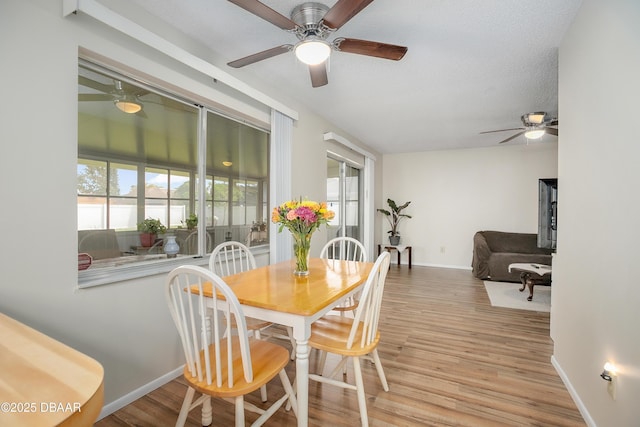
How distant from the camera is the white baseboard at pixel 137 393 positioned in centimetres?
172

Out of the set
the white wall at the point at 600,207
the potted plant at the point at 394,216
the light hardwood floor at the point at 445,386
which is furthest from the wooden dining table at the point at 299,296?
the potted plant at the point at 394,216

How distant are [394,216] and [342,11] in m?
5.41

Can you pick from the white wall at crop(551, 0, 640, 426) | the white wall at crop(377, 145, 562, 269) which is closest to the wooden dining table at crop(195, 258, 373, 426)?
the white wall at crop(551, 0, 640, 426)

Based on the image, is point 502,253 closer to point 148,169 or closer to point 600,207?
point 600,207

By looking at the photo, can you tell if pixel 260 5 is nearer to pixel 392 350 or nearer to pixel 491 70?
pixel 491 70

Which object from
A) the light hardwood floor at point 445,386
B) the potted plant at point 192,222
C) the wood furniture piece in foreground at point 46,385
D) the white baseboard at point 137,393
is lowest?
the light hardwood floor at point 445,386

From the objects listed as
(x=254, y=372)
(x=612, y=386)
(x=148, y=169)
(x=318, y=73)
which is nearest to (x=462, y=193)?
(x=318, y=73)

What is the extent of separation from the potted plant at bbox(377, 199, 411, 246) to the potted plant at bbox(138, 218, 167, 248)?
16.0ft

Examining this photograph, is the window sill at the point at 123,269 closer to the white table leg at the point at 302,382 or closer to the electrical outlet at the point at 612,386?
the white table leg at the point at 302,382

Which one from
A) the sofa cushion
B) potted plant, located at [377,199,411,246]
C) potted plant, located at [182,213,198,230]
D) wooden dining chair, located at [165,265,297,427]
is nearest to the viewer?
wooden dining chair, located at [165,265,297,427]

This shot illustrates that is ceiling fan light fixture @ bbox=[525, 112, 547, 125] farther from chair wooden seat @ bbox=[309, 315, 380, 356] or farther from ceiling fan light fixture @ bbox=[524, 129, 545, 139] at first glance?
chair wooden seat @ bbox=[309, 315, 380, 356]

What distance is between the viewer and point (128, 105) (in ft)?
6.68

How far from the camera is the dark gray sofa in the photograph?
4.99 meters

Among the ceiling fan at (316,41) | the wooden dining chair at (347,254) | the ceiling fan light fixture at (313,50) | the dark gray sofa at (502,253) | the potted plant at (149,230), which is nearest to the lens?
the ceiling fan at (316,41)
